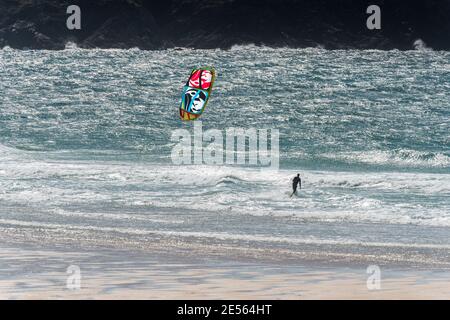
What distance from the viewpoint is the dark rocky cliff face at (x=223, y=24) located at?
168m

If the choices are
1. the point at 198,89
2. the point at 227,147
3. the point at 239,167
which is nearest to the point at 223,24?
the point at 227,147

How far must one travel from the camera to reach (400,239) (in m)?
17.7

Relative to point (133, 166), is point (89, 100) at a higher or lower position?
higher

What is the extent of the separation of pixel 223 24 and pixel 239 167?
152904 mm

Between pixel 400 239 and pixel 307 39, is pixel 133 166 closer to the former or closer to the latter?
pixel 400 239

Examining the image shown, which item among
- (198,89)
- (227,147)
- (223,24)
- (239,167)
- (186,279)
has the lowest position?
(186,279)

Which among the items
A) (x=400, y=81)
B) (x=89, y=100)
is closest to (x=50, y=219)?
(x=89, y=100)

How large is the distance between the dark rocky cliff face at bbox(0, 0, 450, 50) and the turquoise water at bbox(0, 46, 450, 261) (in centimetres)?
8844

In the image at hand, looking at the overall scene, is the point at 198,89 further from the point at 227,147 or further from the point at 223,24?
the point at 223,24

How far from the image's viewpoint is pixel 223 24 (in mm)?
183625

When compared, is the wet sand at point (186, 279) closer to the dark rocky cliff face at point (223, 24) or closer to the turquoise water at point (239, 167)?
the turquoise water at point (239, 167)
